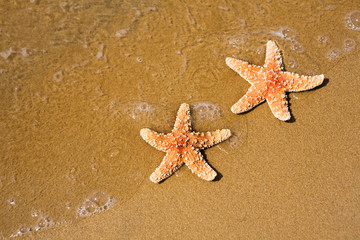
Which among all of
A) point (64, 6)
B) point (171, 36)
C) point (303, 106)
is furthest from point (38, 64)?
point (303, 106)

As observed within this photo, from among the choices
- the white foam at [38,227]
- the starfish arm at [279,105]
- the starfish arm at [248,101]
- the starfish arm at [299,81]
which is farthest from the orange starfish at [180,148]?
the white foam at [38,227]

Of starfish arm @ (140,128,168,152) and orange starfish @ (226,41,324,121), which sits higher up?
orange starfish @ (226,41,324,121)

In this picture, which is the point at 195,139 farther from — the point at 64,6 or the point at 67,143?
the point at 64,6

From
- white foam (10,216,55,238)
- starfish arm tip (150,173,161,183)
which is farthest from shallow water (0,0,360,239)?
starfish arm tip (150,173,161,183)

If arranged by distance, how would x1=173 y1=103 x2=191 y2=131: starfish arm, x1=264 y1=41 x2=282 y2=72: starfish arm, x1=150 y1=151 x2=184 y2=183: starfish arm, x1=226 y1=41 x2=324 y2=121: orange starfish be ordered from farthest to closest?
x1=264 y1=41 x2=282 y2=72: starfish arm → x1=226 y1=41 x2=324 y2=121: orange starfish → x1=173 y1=103 x2=191 y2=131: starfish arm → x1=150 y1=151 x2=184 y2=183: starfish arm

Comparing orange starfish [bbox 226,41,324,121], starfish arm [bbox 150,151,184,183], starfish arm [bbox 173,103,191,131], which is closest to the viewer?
starfish arm [bbox 150,151,184,183]

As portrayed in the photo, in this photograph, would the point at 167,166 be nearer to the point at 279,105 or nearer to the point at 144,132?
the point at 144,132

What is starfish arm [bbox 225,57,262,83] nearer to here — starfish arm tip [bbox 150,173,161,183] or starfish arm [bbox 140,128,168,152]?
starfish arm [bbox 140,128,168,152]
